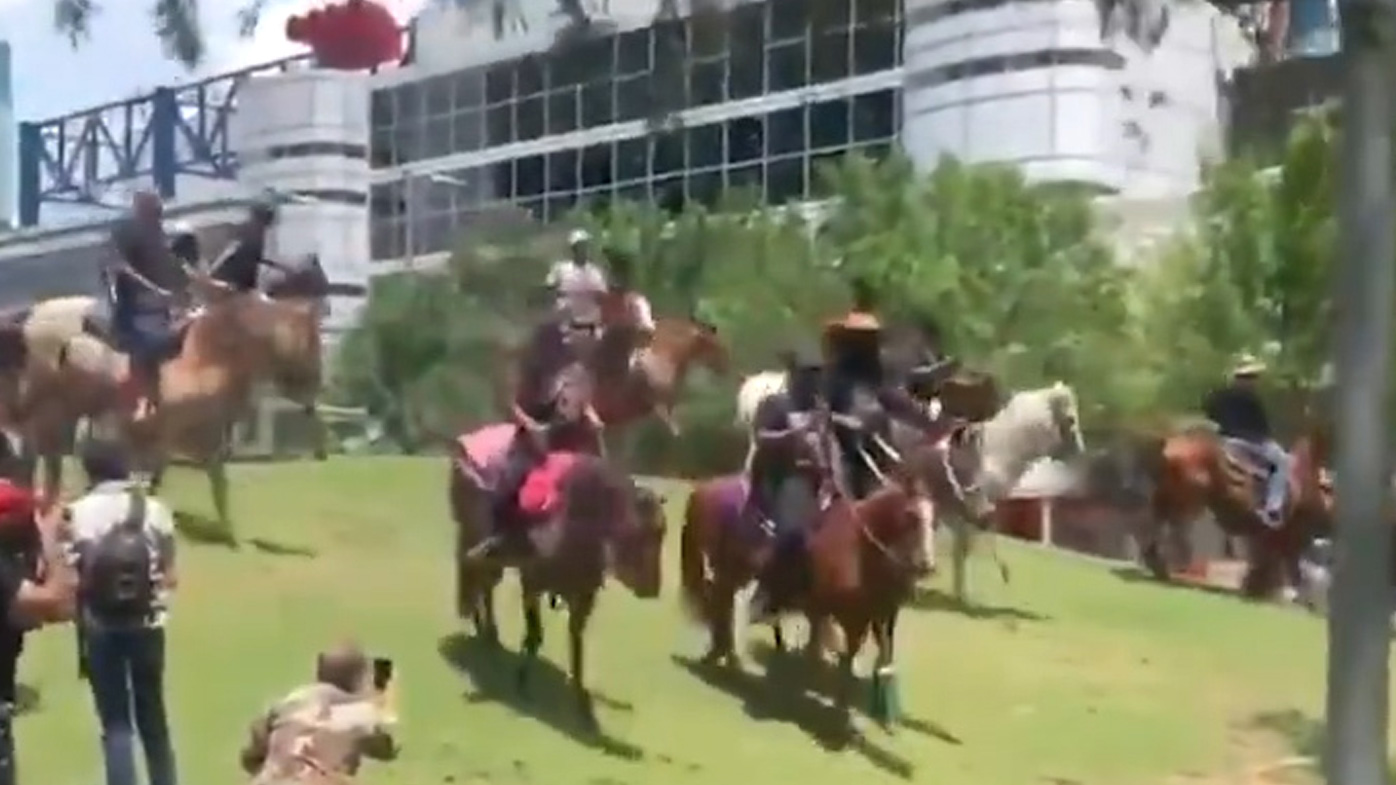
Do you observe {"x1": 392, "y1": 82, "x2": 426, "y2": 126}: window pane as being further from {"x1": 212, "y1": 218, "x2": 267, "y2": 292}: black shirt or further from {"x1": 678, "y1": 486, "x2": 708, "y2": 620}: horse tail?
{"x1": 678, "y1": 486, "x2": 708, "y2": 620}: horse tail

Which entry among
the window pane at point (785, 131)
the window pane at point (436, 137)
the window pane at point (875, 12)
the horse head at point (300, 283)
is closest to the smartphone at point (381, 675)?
the horse head at point (300, 283)

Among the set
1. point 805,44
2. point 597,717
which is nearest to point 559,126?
point 805,44

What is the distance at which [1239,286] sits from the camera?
20547 mm

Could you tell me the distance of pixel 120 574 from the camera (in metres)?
9.35

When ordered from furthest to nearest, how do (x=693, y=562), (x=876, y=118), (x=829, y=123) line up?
(x=876, y=118)
(x=829, y=123)
(x=693, y=562)

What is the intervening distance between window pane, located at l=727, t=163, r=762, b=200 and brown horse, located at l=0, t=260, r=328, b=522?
790 centimetres

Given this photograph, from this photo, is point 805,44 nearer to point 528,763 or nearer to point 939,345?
point 939,345

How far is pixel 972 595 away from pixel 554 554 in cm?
372

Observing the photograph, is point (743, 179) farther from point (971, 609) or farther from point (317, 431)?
point (971, 609)

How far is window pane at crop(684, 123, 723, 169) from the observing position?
17.8 m

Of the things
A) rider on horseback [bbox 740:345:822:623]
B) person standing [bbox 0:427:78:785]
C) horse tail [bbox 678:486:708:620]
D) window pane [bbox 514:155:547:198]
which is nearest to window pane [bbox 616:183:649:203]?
window pane [bbox 514:155:547:198]

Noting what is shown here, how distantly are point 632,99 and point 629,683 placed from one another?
295 centimetres

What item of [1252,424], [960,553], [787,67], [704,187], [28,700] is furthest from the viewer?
[704,187]

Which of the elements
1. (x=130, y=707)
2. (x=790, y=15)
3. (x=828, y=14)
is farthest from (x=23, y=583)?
(x=790, y=15)
